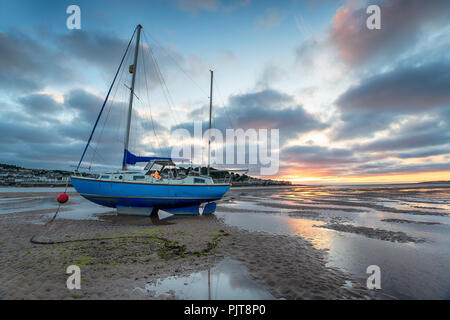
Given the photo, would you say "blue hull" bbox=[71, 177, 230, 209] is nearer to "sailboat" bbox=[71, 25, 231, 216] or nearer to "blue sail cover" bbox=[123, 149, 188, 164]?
"sailboat" bbox=[71, 25, 231, 216]

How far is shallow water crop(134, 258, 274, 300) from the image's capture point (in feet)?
13.8

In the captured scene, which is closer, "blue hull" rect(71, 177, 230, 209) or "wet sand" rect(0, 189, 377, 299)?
"wet sand" rect(0, 189, 377, 299)

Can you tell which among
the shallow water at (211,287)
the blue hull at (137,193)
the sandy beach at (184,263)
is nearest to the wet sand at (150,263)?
the sandy beach at (184,263)

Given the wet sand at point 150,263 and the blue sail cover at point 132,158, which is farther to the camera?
the blue sail cover at point 132,158

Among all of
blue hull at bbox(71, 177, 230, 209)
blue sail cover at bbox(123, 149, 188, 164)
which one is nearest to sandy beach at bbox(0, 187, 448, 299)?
blue hull at bbox(71, 177, 230, 209)

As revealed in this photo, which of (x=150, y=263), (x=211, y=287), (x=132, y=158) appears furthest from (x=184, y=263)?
(x=132, y=158)

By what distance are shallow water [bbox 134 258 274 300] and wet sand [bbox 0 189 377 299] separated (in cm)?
13

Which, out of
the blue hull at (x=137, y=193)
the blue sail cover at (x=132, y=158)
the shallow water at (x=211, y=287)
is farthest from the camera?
the blue sail cover at (x=132, y=158)

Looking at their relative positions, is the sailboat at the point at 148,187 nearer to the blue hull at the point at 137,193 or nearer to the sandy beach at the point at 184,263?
the blue hull at the point at 137,193

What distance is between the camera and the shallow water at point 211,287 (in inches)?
165

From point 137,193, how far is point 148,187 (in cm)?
90

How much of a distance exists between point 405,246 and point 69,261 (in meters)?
12.4

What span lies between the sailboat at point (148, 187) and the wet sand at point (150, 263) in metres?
4.68

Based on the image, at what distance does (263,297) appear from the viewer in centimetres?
417
